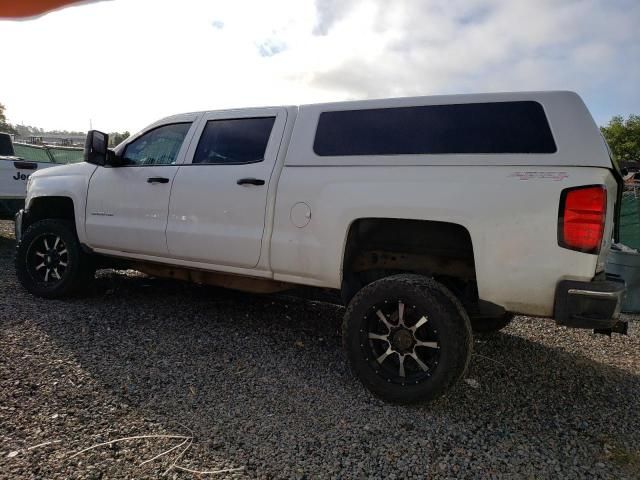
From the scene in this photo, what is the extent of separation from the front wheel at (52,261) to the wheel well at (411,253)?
297 centimetres

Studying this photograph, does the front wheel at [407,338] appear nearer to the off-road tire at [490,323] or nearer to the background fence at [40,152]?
the off-road tire at [490,323]

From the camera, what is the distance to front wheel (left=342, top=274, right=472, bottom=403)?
2791 mm

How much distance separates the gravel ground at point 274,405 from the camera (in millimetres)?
2346

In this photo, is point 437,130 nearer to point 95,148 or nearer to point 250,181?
point 250,181

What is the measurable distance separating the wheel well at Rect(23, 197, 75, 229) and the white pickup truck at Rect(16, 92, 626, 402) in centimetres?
78

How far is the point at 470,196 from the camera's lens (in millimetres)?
2777

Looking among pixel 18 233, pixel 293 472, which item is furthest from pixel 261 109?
pixel 18 233

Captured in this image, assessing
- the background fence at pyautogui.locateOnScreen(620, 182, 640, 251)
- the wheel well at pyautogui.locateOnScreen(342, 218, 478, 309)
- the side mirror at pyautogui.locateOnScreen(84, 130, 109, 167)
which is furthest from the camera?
the background fence at pyautogui.locateOnScreen(620, 182, 640, 251)

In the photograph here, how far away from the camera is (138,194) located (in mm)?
4270

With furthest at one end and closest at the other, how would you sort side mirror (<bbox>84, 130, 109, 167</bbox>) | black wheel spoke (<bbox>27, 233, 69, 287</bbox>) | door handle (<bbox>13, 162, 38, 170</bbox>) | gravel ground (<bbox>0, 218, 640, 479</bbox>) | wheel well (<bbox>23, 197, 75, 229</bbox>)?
door handle (<bbox>13, 162, 38, 170</bbox>)
wheel well (<bbox>23, 197, 75, 229</bbox>)
black wheel spoke (<bbox>27, 233, 69, 287</bbox>)
side mirror (<bbox>84, 130, 109, 167</bbox>)
gravel ground (<bbox>0, 218, 640, 479</bbox>)

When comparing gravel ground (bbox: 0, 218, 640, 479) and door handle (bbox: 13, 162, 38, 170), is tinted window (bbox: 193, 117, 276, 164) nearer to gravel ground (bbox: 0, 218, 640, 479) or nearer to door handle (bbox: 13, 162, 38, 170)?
gravel ground (bbox: 0, 218, 640, 479)

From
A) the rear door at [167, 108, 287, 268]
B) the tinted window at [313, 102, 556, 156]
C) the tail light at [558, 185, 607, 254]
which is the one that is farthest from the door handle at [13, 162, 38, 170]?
the tail light at [558, 185, 607, 254]

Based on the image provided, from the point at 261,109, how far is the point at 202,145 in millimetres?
657

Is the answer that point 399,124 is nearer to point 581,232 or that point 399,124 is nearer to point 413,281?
point 413,281
